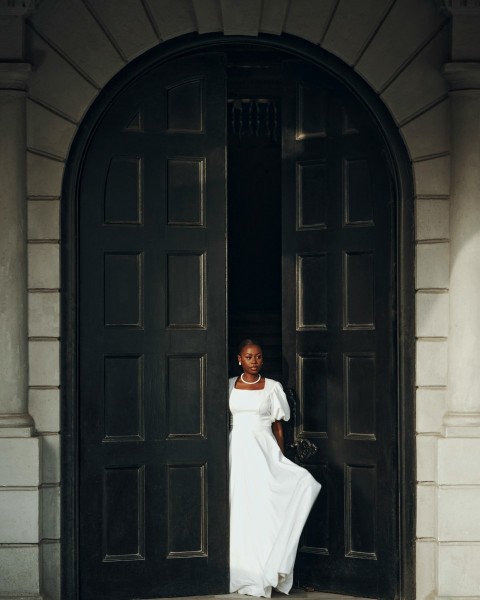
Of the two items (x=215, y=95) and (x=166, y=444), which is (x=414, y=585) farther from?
(x=215, y=95)

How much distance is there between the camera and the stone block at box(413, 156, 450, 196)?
9.84 m

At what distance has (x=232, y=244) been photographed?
12.8 m

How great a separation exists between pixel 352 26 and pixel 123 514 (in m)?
3.95

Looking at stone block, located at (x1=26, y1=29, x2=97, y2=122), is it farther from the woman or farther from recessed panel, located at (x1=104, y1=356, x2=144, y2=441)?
the woman

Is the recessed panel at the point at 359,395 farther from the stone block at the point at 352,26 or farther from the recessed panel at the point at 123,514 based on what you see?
the stone block at the point at 352,26

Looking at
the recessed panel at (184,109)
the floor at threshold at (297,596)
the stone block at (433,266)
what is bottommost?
the floor at threshold at (297,596)

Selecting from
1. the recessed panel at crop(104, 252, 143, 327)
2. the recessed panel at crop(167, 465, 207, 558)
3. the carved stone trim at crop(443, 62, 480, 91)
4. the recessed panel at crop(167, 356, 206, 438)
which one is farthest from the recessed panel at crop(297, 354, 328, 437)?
the carved stone trim at crop(443, 62, 480, 91)

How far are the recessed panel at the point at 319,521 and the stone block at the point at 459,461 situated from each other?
1.09 metres

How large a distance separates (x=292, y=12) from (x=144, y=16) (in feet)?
3.53

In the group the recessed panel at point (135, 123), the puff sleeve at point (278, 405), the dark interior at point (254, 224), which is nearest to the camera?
the recessed panel at point (135, 123)

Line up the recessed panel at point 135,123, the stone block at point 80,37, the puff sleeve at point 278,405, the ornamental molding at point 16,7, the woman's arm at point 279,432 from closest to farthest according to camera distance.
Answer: the ornamental molding at point 16,7, the stone block at point 80,37, the recessed panel at point 135,123, the puff sleeve at point 278,405, the woman's arm at point 279,432

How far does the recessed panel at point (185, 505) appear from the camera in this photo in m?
10.1

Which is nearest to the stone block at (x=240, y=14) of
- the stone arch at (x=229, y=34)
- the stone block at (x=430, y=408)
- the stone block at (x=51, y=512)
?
the stone arch at (x=229, y=34)

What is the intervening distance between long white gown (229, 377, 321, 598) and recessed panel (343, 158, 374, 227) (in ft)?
4.71
